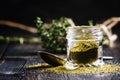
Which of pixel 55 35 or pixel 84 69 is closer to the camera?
pixel 84 69

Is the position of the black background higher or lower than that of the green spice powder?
higher

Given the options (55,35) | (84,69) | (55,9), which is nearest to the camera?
(84,69)

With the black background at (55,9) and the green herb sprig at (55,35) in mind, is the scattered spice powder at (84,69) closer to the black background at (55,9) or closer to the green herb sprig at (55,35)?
the green herb sprig at (55,35)

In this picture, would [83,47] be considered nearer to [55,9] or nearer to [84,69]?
[84,69]

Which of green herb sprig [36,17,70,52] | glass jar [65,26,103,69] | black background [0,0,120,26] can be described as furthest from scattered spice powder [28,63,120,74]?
black background [0,0,120,26]

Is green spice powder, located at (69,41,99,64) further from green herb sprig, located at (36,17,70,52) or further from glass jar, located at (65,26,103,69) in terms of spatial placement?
green herb sprig, located at (36,17,70,52)

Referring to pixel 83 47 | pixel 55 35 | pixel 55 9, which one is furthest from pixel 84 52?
pixel 55 9

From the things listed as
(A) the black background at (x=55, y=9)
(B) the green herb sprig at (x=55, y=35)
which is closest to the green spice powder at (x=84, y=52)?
(B) the green herb sprig at (x=55, y=35)

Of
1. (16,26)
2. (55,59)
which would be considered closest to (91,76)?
(55,59)
